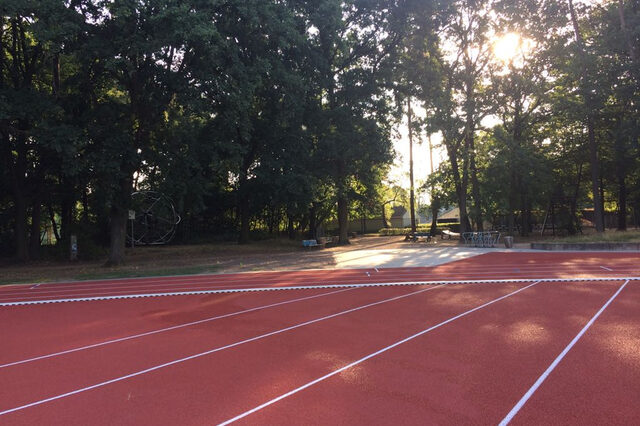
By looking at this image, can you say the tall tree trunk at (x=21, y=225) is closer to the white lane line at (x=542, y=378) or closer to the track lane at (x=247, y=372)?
the track lane at (x=247, y=372)

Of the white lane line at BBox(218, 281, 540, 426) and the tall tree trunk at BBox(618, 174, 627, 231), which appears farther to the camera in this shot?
the tall tree trunk at BBox(618, 174, 627, 231)

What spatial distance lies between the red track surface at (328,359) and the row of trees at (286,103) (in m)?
10.8

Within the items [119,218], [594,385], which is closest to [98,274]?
[119,218]

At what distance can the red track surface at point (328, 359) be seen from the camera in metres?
4.23

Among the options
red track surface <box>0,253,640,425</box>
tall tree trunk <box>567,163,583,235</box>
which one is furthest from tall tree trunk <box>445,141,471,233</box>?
red track surface <box>0,253,640,425</box>

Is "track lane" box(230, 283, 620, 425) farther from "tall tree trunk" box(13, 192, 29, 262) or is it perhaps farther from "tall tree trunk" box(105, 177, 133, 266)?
"tall tree trunk" box(13, 192, 29, 262)

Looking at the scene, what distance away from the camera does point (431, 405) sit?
4.25 meters

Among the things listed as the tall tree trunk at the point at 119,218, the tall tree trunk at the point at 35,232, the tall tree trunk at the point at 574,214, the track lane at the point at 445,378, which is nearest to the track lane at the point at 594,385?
the track lane at the point at 445,378

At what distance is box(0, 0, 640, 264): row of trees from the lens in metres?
17.5

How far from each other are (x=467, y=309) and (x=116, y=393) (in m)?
6.69

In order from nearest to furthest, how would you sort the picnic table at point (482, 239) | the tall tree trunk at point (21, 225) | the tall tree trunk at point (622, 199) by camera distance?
1. the tall tree trunk at point (21, 225)
2. the picnic table at point (482, 239)
3. the tall tree trunk at point (622, 199)

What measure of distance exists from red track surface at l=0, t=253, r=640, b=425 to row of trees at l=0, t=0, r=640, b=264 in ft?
35.5

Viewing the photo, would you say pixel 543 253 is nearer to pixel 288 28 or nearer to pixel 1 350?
pixel 288 28

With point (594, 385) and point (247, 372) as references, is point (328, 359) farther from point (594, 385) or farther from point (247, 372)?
point (594, 385)
